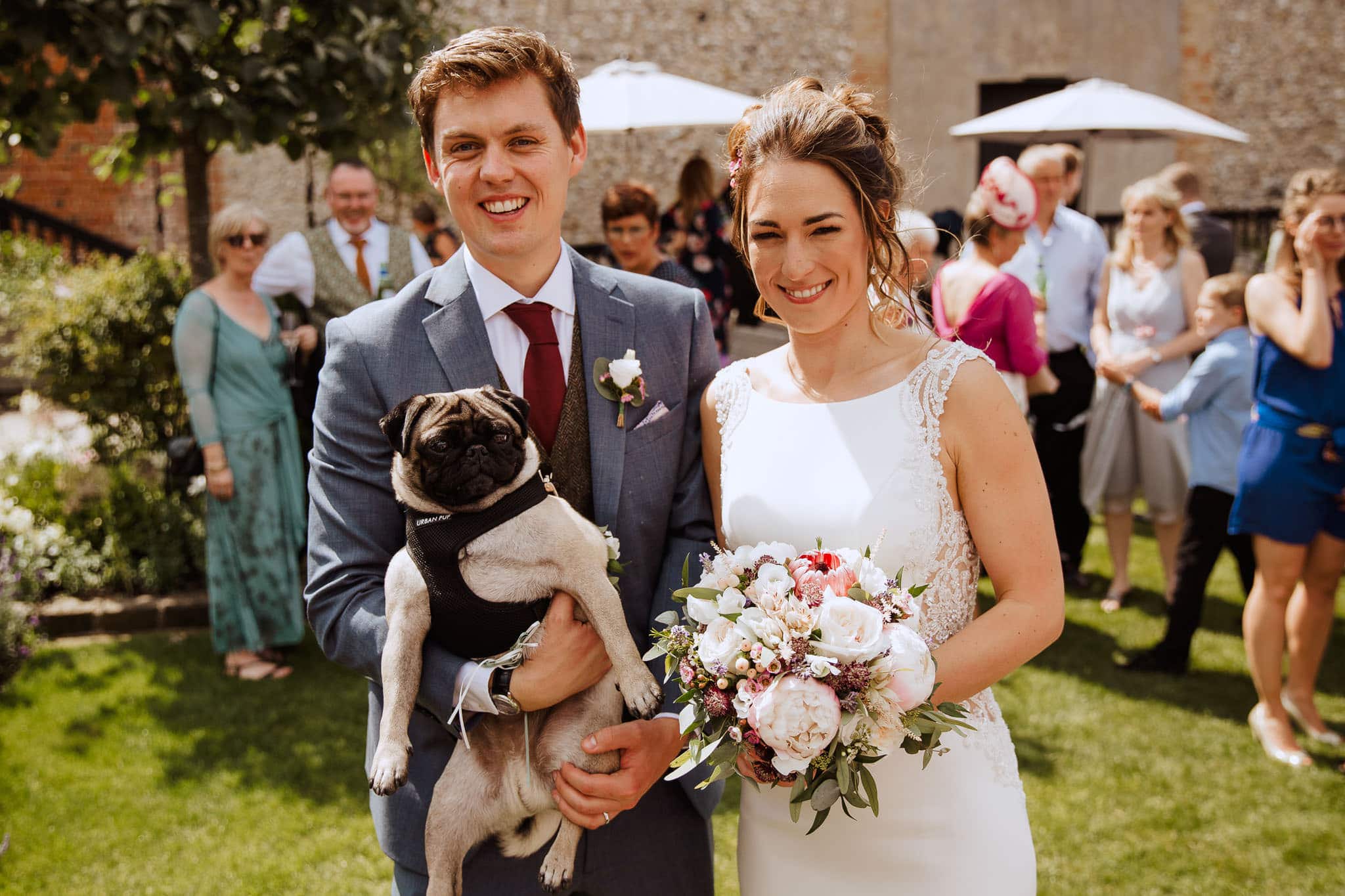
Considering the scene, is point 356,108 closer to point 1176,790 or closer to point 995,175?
point 995,175

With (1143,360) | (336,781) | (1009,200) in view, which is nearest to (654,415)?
(336,781)

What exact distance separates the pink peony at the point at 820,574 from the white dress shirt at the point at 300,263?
4.84m

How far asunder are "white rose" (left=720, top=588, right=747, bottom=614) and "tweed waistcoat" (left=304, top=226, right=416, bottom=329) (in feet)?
15.2

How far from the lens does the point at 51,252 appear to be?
47.8ft

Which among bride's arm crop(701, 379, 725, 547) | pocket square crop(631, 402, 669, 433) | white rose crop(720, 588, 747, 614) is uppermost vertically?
pocket square crop(631, 402, 669, 433)

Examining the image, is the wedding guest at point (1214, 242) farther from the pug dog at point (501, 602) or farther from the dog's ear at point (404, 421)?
the dog's ear at point (404, 421)

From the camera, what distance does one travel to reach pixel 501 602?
79.4 inches

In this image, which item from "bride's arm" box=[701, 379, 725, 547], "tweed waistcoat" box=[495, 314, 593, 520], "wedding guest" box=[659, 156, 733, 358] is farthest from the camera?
"wedding guest" box=[659, 156, 733, 358]

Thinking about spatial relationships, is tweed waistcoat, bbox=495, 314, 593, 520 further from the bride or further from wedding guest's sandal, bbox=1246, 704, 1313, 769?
wedding guest's sandal, bbox=1246, 704, 1313, 769

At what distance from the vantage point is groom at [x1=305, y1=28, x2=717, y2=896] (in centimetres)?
202

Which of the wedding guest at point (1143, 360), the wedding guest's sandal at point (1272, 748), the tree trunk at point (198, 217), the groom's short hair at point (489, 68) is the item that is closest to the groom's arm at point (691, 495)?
the groom's short hair at point (489, 68)

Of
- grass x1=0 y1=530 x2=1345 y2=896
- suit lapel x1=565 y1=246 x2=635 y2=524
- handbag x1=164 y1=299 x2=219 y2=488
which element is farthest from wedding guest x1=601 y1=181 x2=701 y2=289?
suit lapel x1=565 y1=246 x2=635 y2=524

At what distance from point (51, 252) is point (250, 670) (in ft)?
37.6

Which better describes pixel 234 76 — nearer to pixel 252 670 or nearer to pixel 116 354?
pixel 116 354
